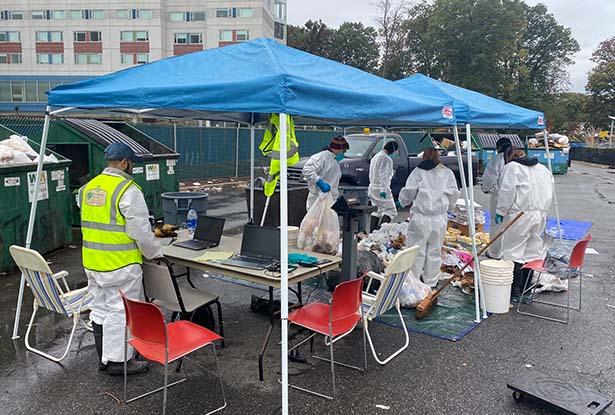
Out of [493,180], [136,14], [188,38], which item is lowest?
Result: [493,180]

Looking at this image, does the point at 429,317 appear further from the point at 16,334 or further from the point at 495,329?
the point at 16,334

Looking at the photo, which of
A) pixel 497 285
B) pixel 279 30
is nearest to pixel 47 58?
pixel 279 30

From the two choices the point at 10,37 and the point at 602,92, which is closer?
the point at 602,92

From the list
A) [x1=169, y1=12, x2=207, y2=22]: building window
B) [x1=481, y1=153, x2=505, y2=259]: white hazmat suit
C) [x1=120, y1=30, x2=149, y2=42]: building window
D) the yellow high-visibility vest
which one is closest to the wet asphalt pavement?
the yellow high-visibility vest

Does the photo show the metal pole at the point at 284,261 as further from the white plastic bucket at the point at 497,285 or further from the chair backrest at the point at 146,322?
the white plastic bucket at the point at 497,285

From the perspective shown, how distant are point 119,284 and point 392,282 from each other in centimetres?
213

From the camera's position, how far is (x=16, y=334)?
4.61 meters

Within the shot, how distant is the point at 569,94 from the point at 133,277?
2499 inches

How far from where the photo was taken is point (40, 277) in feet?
12.7

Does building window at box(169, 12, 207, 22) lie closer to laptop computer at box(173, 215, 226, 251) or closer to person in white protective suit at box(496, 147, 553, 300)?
person in white protective suit at box(496, 147, 553, 300)

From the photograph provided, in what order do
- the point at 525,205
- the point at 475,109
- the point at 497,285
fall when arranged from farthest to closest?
the point at 525,205 → the point at 475,109 → the point at 497,285

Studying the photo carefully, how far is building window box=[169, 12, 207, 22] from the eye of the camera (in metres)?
52.5

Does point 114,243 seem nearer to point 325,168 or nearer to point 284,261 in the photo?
point 284,261

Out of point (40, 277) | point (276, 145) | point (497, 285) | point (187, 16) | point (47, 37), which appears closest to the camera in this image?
point (40, 277)
